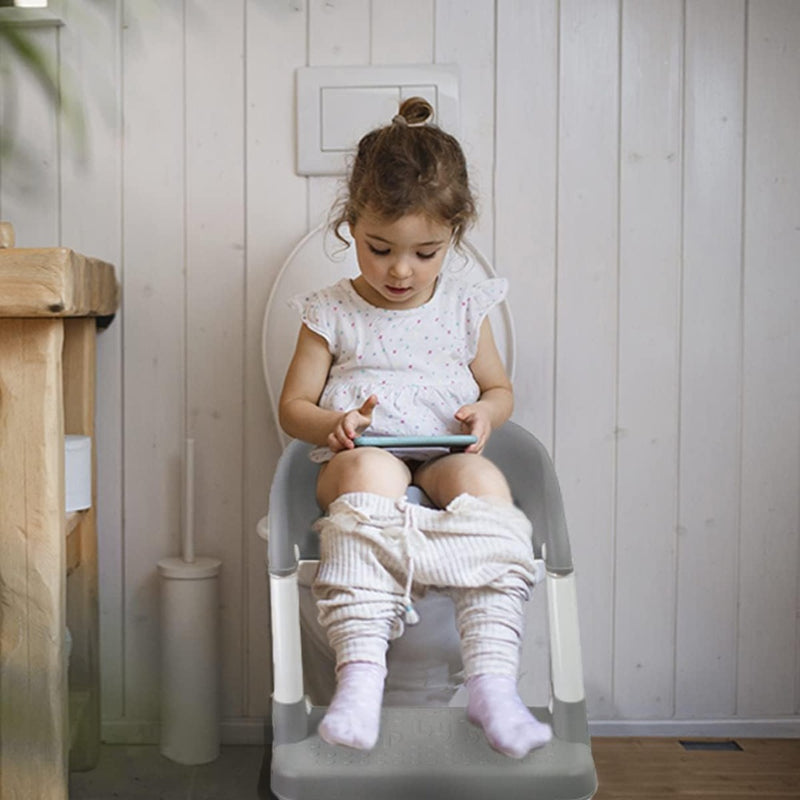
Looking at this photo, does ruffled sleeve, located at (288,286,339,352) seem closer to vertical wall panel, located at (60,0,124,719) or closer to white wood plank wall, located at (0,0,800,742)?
white wood plank wall, located at (0,0,800,742)

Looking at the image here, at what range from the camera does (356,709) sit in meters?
0.88

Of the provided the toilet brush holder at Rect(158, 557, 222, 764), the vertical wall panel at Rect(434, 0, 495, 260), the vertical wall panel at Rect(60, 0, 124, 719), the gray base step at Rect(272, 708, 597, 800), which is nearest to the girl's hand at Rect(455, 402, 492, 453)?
the gray base step at Rect(272, 708, 597, 800)

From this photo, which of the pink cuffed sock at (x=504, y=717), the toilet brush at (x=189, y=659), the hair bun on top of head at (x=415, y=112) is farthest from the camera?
the toilet brush at (x=189, y=659)

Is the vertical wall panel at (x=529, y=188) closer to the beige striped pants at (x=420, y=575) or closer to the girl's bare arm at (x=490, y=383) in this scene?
the girl's bare arm at (x=490, y=383)

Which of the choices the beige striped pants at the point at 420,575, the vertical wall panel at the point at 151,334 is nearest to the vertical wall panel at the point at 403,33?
the vertical wall panel at the point at 151,334

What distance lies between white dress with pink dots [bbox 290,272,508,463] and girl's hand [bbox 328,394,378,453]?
111 millimetres

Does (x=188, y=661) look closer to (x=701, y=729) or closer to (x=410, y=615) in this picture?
(x=410, y=615)

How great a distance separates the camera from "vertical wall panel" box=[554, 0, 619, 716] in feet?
5.06

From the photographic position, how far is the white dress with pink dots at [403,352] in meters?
1.23

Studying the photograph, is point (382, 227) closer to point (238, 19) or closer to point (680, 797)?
point (238, 19)

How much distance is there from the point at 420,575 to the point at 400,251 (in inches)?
16.4

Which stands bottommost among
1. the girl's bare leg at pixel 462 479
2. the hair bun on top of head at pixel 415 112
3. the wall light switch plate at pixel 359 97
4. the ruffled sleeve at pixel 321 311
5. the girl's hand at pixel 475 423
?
the girl's bare leg at pixel 462 479

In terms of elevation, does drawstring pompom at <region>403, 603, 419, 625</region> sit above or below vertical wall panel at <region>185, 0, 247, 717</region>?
below

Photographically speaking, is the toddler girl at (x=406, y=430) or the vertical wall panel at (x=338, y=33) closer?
the toddler girl at (x=406, y=430)
